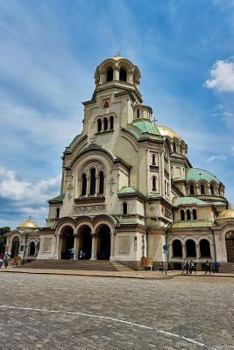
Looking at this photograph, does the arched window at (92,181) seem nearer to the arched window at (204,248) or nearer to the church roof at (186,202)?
the church roof at (186,202)

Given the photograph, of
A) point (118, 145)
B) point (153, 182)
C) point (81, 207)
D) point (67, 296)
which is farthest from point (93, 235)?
point (67, 296)

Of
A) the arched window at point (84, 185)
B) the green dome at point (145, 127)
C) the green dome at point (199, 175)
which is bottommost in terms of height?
the arched window at point (84, 185)

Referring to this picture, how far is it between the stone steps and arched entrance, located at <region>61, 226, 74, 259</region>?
3240mm

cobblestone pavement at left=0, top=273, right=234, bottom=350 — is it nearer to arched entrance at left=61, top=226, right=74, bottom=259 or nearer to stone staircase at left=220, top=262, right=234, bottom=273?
stone staircase at left=220, top=262, right=234, bottom=273

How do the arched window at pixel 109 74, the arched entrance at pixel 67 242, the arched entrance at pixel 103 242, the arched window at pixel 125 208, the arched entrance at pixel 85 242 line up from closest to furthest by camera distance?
the arched window at pixel 125 208 < the arched entrance at pixel 103 242 < the arched entrance at pixel 85 242 < the arched entrance at pixel 67 242 < the arched window at pixel 109 74

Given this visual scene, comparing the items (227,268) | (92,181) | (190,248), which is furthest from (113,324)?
(92,181)

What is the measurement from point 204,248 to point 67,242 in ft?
59.6

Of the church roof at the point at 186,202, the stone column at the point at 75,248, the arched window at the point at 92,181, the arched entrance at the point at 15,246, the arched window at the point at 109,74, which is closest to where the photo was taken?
the stone column at the point at 75,248

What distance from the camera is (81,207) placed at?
128 ft

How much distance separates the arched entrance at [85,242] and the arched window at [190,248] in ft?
42.3

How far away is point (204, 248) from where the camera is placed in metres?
37.3

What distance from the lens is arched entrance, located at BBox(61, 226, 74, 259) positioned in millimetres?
38406

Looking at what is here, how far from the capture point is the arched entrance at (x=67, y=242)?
1512 inches

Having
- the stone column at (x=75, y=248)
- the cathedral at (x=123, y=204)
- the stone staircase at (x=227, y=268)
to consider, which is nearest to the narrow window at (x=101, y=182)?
the cathedral at (x=123, y=204)
